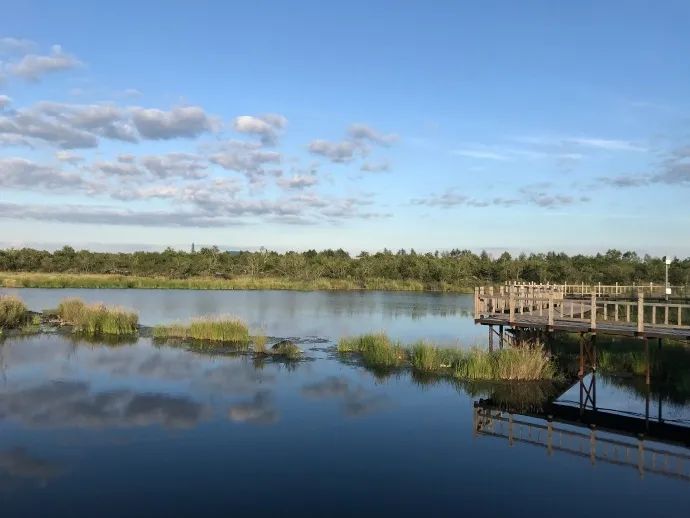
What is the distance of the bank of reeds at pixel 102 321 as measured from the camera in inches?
1029

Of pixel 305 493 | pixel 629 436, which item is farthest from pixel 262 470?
pixel 629 436

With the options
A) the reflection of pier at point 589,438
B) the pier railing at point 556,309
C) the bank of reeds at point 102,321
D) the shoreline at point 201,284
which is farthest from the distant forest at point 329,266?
the reflection of pier at point 589,438

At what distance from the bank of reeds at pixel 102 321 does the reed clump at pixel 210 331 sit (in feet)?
5.48

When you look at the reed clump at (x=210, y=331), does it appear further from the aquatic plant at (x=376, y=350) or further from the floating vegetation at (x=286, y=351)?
the aquatic plant at (x=376, y=350)

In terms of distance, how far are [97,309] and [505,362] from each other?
1861 cm

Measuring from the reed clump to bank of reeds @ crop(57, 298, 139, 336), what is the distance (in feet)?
5.48

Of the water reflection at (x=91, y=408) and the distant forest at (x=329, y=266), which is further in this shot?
the distant forest at (x=329, y=266)

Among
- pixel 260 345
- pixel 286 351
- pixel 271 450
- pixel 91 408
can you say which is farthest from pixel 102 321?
pixel 271 450

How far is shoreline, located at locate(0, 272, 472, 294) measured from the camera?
177 ft

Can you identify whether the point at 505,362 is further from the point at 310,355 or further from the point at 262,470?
the point at 262,470

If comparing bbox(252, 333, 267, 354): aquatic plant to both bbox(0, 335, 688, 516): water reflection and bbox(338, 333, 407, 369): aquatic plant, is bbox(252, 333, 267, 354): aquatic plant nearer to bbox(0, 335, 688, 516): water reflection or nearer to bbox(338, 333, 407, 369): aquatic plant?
bbox(338, 333, 407, 369): aquatic plant

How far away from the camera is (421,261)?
80938 mm

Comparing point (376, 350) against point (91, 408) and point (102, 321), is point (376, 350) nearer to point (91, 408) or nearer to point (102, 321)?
point (91, 408)

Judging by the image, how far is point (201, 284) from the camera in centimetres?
5897
